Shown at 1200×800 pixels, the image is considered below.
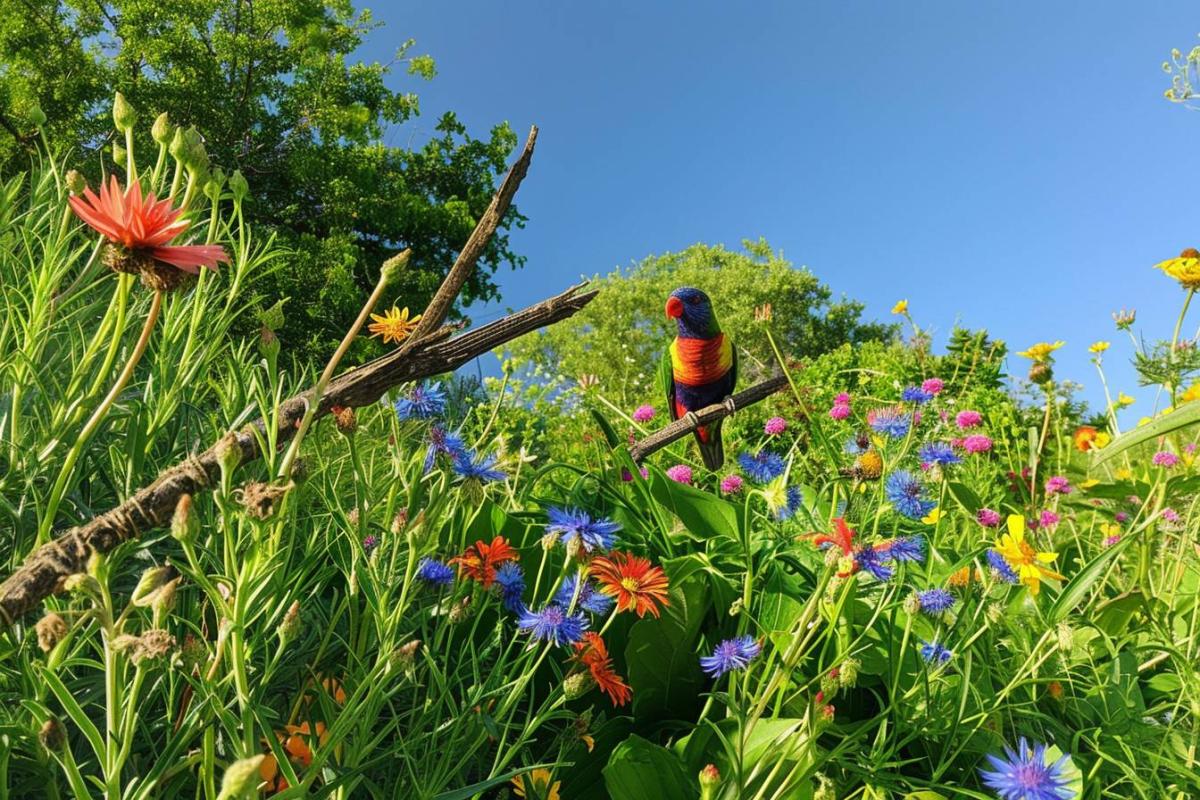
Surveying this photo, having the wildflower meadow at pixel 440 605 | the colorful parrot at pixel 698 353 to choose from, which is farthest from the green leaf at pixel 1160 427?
the colorful parrot at pixel 698 353

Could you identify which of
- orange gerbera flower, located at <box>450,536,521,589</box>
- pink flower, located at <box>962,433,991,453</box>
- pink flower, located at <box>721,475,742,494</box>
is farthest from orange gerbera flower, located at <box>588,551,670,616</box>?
pink flower, located at <box>962,433,991,453</box>

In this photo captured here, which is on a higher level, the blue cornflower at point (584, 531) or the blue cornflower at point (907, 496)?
the blue cornflower at point (907, 496)

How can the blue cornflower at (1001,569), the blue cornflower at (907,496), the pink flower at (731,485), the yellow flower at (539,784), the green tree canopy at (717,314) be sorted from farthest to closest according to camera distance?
Answer: 1. the green tree canopy at (717,314)
2. the pink flower at (731,485)
3. the blue cornflower at (907,496)
4. the blue cornflower at (1001,569)
5. the yellow flower at (539,784)

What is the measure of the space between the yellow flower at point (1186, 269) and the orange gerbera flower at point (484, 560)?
7.57 ft

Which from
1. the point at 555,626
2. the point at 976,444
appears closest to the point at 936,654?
the point at 555,626

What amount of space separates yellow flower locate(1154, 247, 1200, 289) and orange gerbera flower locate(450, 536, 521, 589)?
7.57 ft

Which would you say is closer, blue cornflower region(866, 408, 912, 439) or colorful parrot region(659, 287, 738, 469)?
blue cornflower region(866, 408, 912, 439)

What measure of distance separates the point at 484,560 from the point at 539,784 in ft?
0.83

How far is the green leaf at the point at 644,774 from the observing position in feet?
2.82

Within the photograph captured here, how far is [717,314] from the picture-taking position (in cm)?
1892

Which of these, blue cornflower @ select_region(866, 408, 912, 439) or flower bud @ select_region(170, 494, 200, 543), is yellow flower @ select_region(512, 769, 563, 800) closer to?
flower bud @ select_region(170, 494, 200, 543)

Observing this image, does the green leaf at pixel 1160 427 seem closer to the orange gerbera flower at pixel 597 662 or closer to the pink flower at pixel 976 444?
the pink flower at pixel 976 444

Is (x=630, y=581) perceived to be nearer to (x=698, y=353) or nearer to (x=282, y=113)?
(x=698, y=353)

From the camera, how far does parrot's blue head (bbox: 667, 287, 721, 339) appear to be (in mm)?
3812
